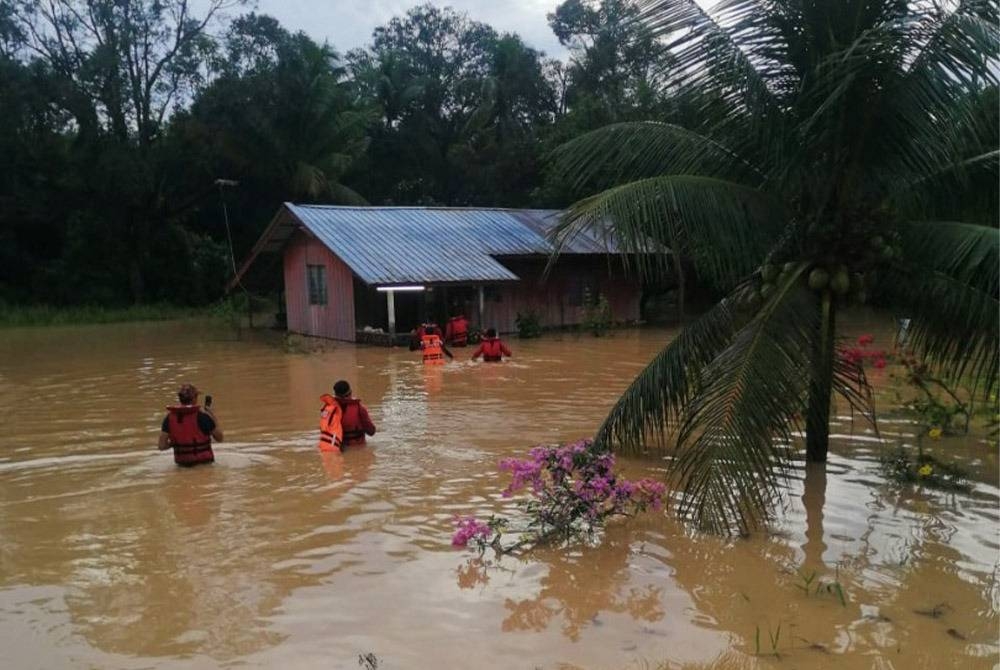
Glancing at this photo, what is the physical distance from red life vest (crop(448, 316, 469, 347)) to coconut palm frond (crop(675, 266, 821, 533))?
45.5 ft

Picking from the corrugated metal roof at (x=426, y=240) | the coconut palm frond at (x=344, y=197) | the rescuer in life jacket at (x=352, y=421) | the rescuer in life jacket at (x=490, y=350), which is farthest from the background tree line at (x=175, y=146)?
the rescuer in life jacket at (x=352, y=421)

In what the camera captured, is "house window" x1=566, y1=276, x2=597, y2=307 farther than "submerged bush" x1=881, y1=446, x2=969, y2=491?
Yes

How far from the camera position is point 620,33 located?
6.98 metres

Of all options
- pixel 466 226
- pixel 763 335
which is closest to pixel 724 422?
pixel 763 335

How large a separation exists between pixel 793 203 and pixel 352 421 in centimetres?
506

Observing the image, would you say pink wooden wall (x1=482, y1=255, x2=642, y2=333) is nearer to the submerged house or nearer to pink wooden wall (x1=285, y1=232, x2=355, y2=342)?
the submerged house

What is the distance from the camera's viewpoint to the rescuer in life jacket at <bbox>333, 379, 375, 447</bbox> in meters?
9.08

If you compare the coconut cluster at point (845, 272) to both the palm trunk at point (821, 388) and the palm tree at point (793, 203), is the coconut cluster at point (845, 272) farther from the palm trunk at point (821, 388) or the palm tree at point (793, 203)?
the palm trunk at point (821, 388)

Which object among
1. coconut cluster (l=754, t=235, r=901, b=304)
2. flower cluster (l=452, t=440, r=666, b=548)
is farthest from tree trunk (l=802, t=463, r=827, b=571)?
coconut cluster (l=754, t=235, r=901, b=304)

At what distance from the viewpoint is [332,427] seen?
9.01 metres

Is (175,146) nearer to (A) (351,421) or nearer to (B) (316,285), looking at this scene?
(B) (316,285)

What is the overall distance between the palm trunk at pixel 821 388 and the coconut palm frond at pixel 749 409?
0.18 meters

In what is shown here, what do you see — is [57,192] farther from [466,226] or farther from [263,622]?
[263,622]

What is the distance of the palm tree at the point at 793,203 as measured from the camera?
577 centimetres
